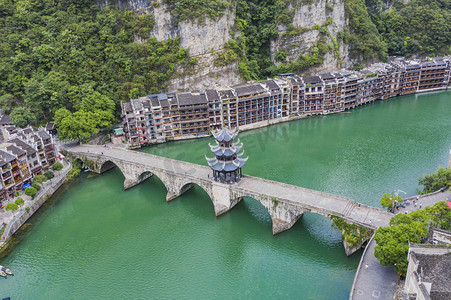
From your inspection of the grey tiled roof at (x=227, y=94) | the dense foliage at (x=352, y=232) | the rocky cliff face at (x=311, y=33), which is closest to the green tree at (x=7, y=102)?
the grey tiled roof at (x=227, y=94)

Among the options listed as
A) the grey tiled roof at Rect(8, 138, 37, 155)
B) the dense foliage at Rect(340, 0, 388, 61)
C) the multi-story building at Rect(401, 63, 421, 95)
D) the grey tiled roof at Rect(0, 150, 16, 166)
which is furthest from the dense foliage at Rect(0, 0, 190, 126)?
the multi-story building at Rect(401, 63, 421, 95)

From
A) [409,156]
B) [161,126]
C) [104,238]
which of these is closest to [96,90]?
[161,126]

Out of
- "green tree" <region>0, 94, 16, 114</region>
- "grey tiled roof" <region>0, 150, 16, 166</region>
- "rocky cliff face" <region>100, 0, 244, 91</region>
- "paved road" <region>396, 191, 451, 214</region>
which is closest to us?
"paved road" <region>396, 191, 451, 214</region>

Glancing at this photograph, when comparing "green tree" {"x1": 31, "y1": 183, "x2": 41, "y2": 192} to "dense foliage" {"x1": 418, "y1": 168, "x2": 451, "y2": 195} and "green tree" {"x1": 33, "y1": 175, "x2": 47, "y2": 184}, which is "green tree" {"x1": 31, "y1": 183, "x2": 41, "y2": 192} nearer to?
"green tree" {"x1": 33, "y1": 175, "x2": 47, "y2": 184}

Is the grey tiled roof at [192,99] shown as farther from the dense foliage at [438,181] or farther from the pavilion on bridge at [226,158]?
the dense foliage at [438,181]

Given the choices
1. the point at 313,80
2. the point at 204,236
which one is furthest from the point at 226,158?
the point at 313,80

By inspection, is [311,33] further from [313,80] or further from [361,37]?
[313,80]
